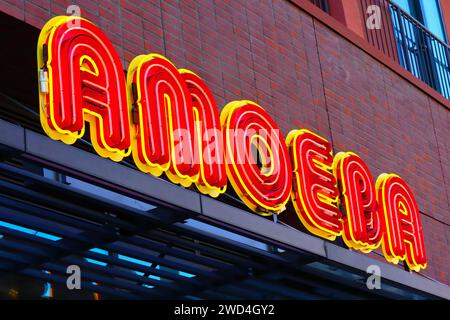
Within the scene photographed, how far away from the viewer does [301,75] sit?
38.1 ft

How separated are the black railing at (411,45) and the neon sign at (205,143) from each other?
3.20m

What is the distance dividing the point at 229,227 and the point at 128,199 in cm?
100

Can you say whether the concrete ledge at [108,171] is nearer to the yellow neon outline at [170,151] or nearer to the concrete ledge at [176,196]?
the concrete ledge at [176,196]

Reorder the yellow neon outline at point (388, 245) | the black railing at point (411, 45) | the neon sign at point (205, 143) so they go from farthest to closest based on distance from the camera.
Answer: the black railing at point (411, 45) < the yellow neon outline at point (388, 245) < the neon sign at point (205, 143)

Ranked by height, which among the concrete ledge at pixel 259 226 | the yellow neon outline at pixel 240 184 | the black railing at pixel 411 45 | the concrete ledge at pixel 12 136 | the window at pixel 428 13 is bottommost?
the concrete ledge at pixel 259 226

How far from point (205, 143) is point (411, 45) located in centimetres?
697

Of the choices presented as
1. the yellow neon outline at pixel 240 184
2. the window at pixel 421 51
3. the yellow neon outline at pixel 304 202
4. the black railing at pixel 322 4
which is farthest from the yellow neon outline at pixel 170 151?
the window at pixel 421 51

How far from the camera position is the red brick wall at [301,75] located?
30.6ft

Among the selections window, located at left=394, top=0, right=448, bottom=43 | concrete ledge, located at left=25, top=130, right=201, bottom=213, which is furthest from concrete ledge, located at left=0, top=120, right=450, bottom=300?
window, located at left=394, top=0, right=448, bottom=43

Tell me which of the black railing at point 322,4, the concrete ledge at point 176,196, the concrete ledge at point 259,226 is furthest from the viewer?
the black railing at point 322,4

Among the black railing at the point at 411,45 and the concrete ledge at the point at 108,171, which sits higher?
the black railing at the point at 411,45

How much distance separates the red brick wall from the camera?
9.33 meters
